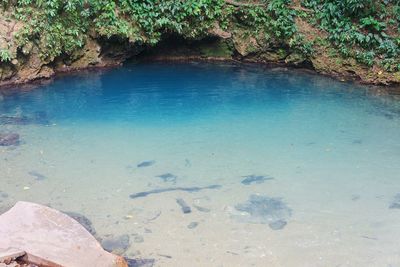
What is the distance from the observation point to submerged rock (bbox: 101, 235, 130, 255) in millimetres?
4285

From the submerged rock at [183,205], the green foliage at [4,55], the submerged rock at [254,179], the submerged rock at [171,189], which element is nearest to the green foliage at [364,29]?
the submerged rock at [254,179]

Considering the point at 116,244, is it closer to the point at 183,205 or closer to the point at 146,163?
the point at 183,205

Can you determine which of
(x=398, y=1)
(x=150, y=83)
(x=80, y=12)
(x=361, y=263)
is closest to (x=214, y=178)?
(x=361, y=263)

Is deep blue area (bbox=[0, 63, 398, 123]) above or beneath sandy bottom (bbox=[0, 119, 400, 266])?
above

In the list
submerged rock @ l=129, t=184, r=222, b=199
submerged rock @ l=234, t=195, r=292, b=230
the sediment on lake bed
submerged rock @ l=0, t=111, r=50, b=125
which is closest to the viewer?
submerged rock @ l=234, t=195, r=292, b=230

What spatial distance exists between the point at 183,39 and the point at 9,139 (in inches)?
195

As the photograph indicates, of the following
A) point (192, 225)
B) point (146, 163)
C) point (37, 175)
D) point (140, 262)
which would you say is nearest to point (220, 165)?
point (146, 163)

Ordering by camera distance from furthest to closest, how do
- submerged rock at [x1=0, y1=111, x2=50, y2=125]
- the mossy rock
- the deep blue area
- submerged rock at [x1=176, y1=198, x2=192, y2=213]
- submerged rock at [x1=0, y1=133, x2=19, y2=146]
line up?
the mossy rock → the deep blue area → submerged rock at [x1=0, y1=111, x2=50, y2=125] → submerged rock at [x1=0, y1=133, x2=19, y2=146] → submerged rock at [x1=176, y1=198, x2=192, y2=213]

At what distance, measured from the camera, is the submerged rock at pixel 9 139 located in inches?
251

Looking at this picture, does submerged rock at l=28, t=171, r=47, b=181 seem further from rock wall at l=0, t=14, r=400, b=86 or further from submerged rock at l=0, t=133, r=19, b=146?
rock wall at l=0, t=14, r=400, b=86

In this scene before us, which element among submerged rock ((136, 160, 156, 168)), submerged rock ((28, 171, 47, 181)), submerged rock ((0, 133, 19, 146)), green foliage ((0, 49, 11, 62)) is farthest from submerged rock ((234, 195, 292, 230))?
green foliage ((0, 49, 11, 62))

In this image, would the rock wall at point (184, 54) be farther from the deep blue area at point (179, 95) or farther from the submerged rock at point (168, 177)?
the submerged rock at point (168, 177)

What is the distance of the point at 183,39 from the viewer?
10.3 meters

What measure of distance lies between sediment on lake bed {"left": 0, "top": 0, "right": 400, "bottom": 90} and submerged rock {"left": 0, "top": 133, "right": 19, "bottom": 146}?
2.11 m
